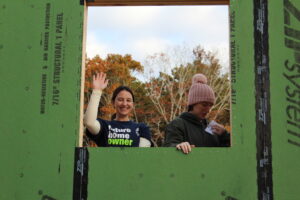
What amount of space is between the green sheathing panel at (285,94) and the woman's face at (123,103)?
4.09ft

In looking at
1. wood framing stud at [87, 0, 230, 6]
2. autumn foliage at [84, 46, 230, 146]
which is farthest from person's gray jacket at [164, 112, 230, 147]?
autumn foliage at [84, 46, 230, 146]

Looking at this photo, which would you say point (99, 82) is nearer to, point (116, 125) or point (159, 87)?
point (116, 125)

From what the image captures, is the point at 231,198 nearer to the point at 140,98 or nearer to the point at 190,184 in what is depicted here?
the point at 190,184

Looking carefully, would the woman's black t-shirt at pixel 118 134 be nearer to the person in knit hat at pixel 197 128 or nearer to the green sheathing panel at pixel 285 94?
the person in knit hat at pixel 197 128

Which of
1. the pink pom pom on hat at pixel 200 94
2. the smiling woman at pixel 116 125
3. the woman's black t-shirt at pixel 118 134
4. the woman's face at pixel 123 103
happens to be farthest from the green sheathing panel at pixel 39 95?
the pink pom pom on hat at pixel 200 94

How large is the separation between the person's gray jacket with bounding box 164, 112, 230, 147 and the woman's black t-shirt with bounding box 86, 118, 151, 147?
313mm

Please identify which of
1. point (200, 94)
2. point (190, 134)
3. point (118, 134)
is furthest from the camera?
point (200, 94)

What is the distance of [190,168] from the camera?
263 cm

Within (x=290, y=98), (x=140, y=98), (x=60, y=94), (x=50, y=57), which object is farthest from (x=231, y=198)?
(x=140, y=98)

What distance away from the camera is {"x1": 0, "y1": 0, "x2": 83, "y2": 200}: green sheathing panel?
2697mm

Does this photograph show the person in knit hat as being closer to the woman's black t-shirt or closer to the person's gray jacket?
the person's gray jacket

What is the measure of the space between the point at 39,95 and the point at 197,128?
4.25ft

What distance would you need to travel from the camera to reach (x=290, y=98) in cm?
267

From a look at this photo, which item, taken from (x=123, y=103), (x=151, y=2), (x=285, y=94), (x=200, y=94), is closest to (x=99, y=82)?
(x=123, y=103)
